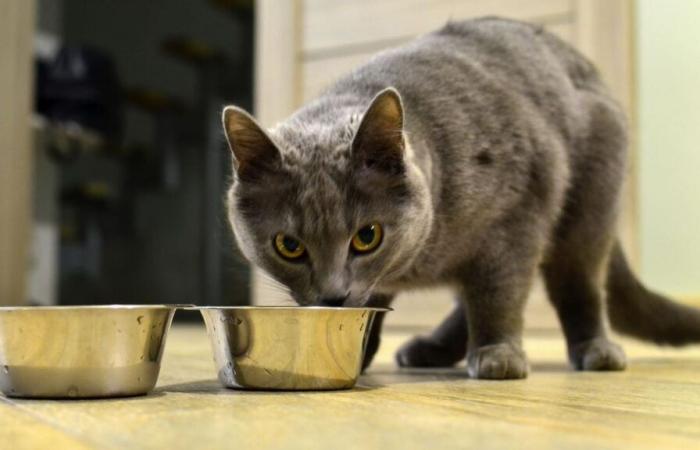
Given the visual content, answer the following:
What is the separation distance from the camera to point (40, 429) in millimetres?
925

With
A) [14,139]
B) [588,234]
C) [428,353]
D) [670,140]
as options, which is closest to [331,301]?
[428,353]

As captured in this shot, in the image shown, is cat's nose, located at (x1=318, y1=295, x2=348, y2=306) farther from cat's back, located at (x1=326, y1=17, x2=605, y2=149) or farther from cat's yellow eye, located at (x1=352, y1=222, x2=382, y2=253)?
cat's back, located at (x1=326, y1=17, x2=605, y2=149)

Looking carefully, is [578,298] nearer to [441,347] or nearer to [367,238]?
[441,347]

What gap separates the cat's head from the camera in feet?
4.46

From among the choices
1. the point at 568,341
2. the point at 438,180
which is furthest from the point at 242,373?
the point at 568,341

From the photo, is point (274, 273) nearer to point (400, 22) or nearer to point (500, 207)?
point (500, 207)

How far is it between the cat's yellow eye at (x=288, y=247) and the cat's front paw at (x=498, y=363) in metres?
0.40

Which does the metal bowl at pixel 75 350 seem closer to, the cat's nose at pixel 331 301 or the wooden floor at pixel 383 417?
the wooden floor at pixel 383 417

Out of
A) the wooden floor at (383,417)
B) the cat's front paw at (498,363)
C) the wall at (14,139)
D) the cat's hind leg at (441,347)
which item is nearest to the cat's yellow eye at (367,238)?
the wooden floor at (383,417)

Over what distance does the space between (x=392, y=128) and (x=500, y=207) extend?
1.13 ft

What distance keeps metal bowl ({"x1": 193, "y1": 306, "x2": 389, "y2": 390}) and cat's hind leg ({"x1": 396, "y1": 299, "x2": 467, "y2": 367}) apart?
24.1 inches

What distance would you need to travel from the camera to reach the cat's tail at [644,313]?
2027 millimetres

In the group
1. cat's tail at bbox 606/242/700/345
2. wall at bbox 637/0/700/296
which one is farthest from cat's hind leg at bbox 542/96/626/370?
wall at bbox 637/0/700/296

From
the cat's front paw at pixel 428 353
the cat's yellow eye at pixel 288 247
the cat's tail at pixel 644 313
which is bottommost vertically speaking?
the cat's front paw at pixel 428 353
